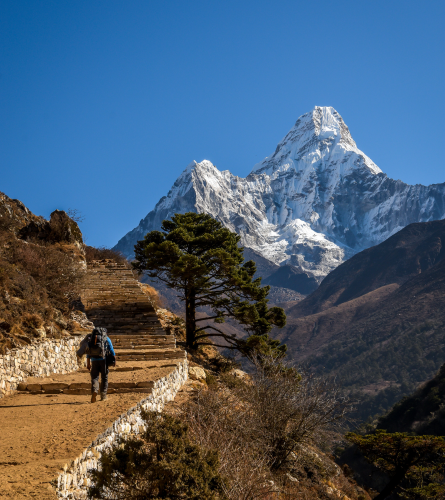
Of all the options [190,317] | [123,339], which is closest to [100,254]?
[190,317]

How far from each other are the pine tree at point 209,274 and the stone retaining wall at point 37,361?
631 cm

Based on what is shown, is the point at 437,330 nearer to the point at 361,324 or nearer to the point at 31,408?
the point at 361,324

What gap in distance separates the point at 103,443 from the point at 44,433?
30.7 inches

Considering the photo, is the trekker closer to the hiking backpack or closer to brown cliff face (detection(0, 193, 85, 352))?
the hiking backpack

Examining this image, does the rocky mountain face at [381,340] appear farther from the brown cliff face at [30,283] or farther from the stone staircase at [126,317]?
the brown cliff face at [30,283]

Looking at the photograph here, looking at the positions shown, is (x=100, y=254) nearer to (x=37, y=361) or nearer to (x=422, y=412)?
(x=37, y=361)

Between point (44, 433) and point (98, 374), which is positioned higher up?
point (98, 374)

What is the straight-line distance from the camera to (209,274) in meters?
17.4

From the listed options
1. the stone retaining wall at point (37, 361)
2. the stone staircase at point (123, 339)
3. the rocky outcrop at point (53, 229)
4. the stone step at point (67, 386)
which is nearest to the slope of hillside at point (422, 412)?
the stone staircase at point (123, 339)

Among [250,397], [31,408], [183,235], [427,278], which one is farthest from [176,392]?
[427,278]

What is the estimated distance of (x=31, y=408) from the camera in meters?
6.47

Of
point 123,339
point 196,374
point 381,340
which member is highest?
point 381,340

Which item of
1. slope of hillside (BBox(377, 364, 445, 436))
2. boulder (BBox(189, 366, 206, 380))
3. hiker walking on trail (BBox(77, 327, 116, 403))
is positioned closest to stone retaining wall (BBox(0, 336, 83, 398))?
hiker walking on trail (BBox(77, 327, 116, 403))

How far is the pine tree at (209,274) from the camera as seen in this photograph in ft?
53.2
